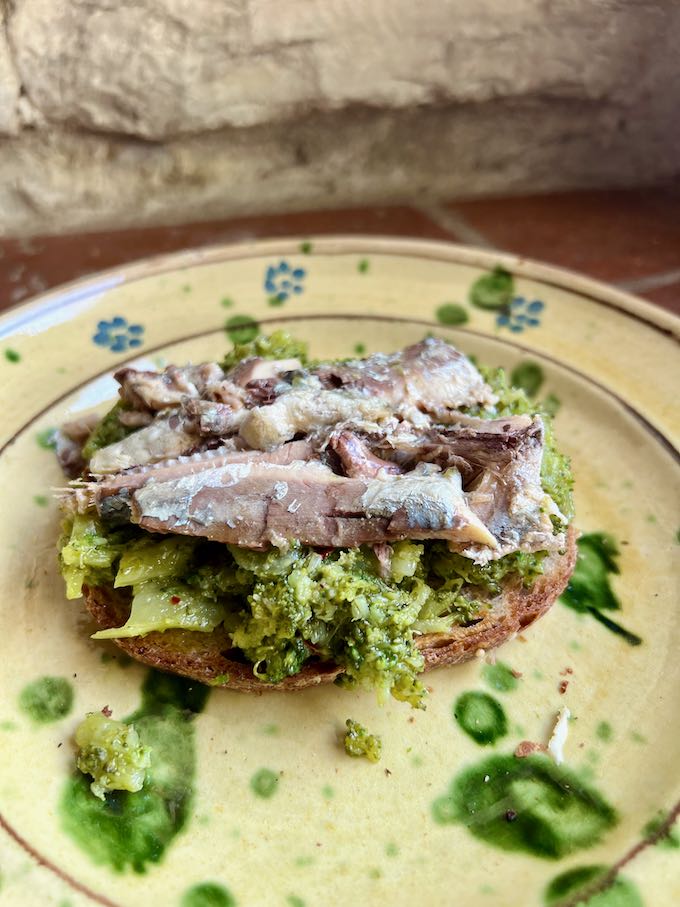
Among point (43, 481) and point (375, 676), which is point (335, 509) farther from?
point (43, 481)

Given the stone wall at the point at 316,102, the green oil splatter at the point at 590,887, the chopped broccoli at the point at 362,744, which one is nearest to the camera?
the green oil splatter at the point at 590,887

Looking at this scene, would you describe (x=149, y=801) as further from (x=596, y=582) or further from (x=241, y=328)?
(x=241, y=328)

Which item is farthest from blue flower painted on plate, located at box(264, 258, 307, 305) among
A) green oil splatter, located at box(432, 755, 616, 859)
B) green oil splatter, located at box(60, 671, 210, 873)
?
green oil splatter, located at box(432, 755, 616, 859)

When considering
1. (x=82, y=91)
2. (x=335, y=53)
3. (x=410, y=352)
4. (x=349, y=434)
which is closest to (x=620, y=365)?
(x=410, y=352)

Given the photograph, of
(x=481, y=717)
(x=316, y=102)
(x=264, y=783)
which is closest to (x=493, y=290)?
(x=316, y=102)

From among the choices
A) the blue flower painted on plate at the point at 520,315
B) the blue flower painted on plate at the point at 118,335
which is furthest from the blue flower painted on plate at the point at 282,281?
the blue flower painted on plate at the point at 520,315

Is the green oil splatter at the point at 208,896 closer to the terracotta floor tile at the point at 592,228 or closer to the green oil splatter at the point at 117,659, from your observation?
the green oil splatter at the point at 117,659
